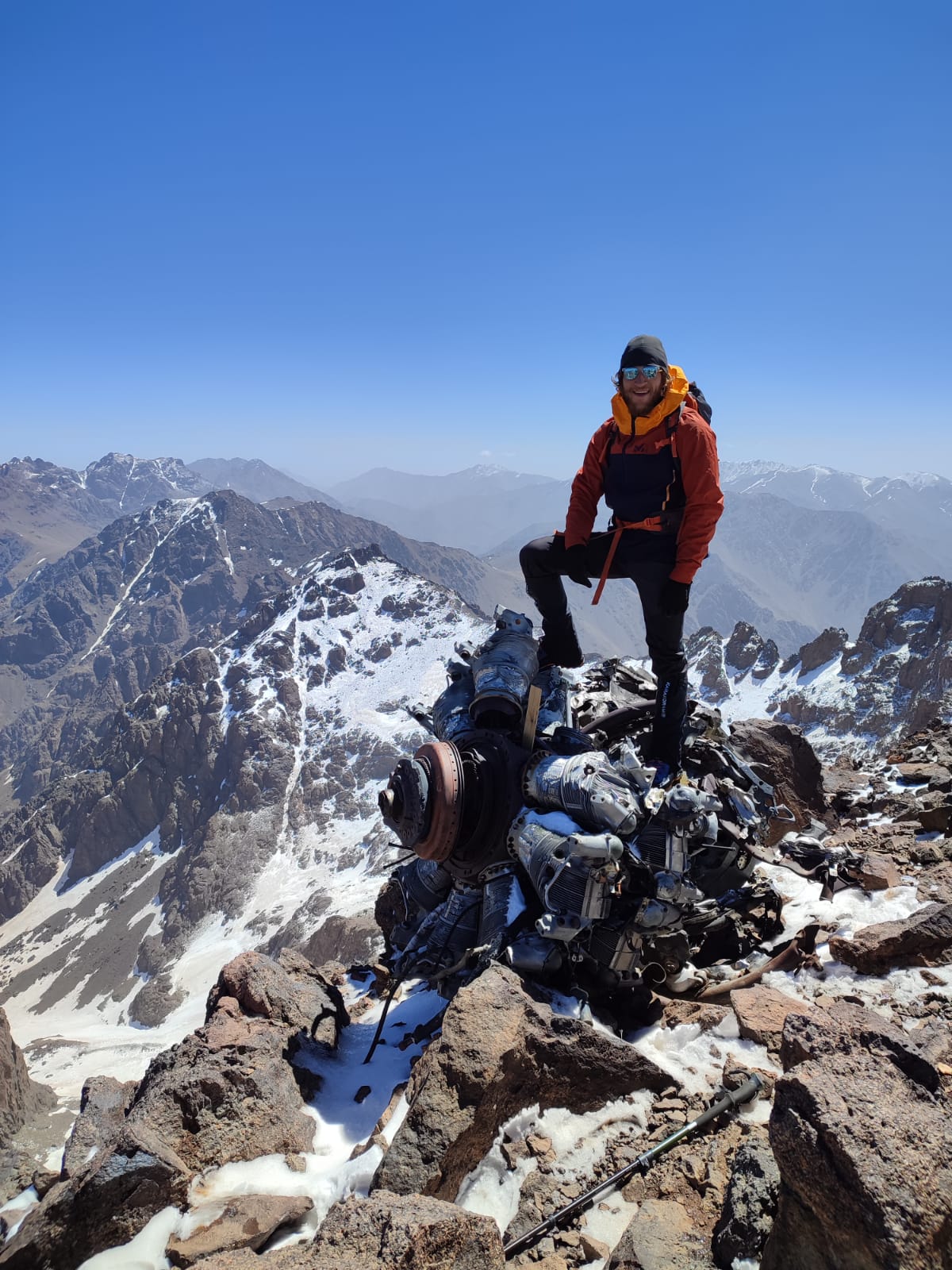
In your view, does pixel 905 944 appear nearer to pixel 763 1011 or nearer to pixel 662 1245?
pixel 763 1011

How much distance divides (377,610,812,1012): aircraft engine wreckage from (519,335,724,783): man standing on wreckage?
109 centimetres

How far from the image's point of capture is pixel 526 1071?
5762 mm

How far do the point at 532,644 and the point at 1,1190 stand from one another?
28.1 feet

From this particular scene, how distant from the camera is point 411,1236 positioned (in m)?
3.70

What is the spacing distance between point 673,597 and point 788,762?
9034mm

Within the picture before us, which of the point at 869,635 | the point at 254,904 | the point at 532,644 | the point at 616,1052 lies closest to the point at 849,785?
the point at 532,644

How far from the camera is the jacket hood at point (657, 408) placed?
27.3 ft

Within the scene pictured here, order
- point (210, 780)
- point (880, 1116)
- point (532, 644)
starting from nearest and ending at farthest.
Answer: point (880, 1116)
point (532, 644)
point (210, 780)

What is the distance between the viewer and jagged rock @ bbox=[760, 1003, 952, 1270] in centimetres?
308

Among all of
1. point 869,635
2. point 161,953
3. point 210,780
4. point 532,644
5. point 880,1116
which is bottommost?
point 161,953

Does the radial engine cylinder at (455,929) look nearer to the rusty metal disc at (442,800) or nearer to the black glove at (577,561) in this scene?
the rusty metal disc at (442,800)

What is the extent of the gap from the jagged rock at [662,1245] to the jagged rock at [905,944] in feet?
11.7

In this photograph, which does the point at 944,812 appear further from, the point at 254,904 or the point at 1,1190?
the point at 254,904

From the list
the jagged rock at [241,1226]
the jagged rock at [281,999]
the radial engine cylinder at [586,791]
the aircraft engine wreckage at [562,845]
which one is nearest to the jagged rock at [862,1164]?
the jagged rock at [241,1226]
